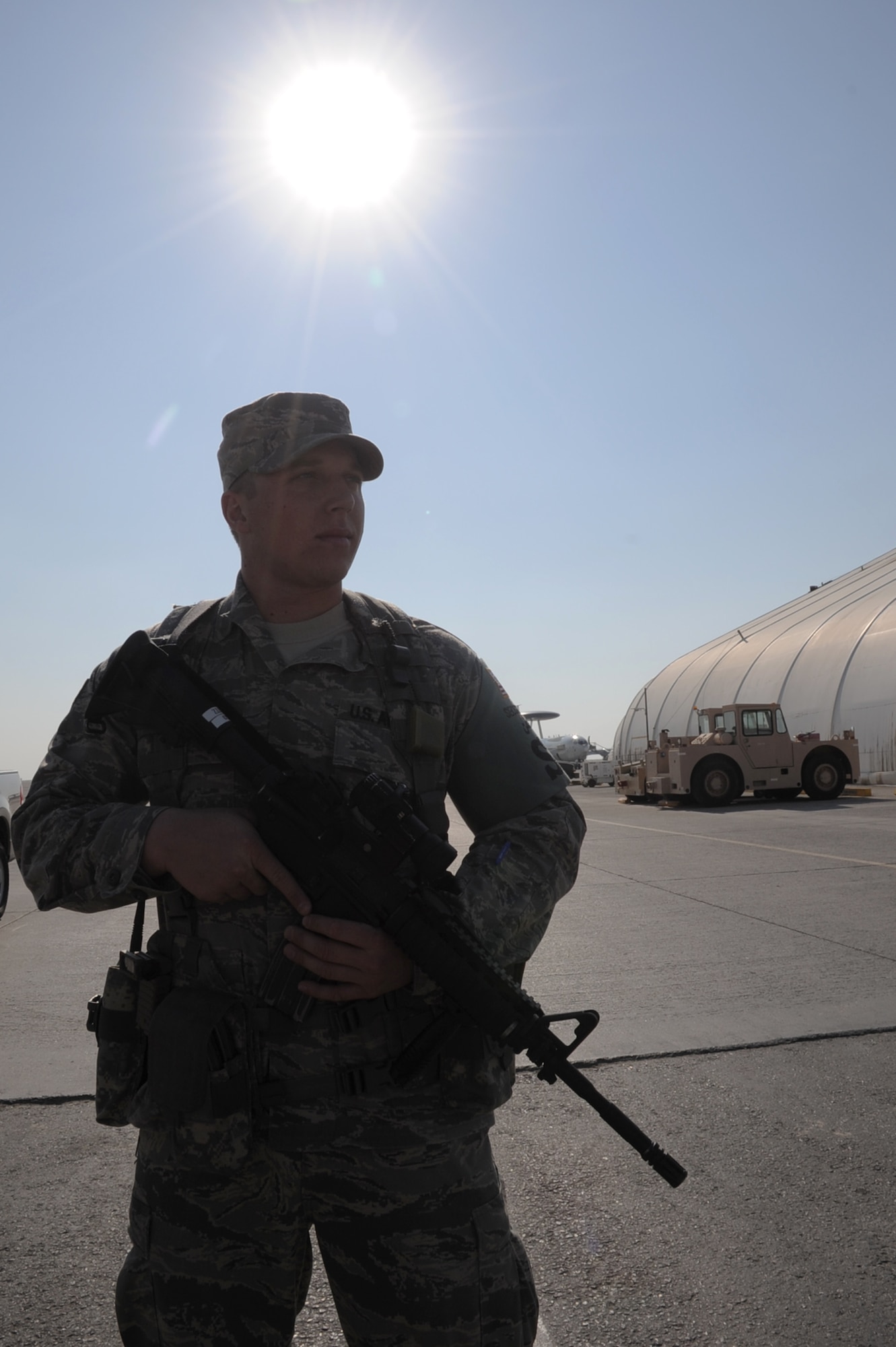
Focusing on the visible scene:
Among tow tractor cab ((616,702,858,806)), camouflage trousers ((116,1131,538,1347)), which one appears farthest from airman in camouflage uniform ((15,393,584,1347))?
tow tractor cab ((616,702,858,806))

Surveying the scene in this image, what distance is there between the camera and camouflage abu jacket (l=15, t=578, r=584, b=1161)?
1633 mm

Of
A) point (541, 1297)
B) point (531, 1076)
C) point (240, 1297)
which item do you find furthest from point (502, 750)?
point (531, 1076)

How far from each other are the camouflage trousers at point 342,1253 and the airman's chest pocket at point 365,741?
0.64 m

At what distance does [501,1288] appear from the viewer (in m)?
1.58

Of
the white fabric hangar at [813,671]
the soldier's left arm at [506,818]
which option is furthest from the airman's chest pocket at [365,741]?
the white fabric hangar at [813,671]

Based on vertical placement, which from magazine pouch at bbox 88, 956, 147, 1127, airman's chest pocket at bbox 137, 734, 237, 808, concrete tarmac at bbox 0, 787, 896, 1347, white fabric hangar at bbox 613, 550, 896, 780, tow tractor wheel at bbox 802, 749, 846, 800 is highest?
white fabric hangar at bbox 613, 550, 896, 780

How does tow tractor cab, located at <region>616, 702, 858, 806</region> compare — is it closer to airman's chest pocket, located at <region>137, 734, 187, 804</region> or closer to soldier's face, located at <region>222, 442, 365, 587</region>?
soldier's face, located at <region>222, 442, 365, 587</region>

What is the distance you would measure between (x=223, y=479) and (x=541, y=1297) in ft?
6.98

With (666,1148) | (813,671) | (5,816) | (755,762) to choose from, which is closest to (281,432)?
(666,1148)

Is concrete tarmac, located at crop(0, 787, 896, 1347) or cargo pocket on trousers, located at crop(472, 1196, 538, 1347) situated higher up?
cargo pocket on trousers, located at crop(472, 1196, 538, 1347)

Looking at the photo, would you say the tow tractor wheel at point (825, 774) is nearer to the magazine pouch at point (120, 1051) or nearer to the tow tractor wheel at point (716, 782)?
the tow tractor wheel at point (716, 782)

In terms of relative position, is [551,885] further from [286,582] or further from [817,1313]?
[817,1313]

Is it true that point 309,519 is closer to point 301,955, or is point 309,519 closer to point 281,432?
point 281,432

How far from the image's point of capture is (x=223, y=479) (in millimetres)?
1978
